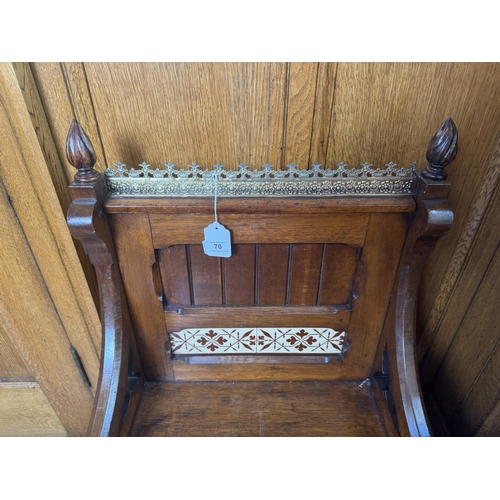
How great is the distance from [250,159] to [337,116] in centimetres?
18

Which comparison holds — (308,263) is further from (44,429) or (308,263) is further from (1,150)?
(44,429)

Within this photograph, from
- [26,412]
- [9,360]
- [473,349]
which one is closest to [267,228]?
[473,349]

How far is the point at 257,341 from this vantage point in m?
0.92

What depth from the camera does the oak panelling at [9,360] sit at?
41.5 inches

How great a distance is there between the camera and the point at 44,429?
129 centimetres

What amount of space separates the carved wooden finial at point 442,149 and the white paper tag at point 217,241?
369mm

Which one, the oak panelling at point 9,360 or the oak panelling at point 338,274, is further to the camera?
the oak panelling at point 9,360

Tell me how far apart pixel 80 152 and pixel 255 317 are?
0.48 metres

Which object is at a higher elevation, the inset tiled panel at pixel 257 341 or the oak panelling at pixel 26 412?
the inset tiled panel at pixel 257 341

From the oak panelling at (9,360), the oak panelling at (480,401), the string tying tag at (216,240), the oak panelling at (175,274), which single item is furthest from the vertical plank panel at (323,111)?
the oak panelling at (9,360)

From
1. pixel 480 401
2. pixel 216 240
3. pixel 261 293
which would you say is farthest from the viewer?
pixel 480 401

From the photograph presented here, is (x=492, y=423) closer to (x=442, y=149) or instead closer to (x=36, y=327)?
(x=442, y=149)

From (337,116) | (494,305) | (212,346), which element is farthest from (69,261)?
(494,305)

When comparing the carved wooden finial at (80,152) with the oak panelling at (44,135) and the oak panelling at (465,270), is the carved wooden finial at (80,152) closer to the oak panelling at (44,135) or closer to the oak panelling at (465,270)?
the oak panelling at (44,135)
